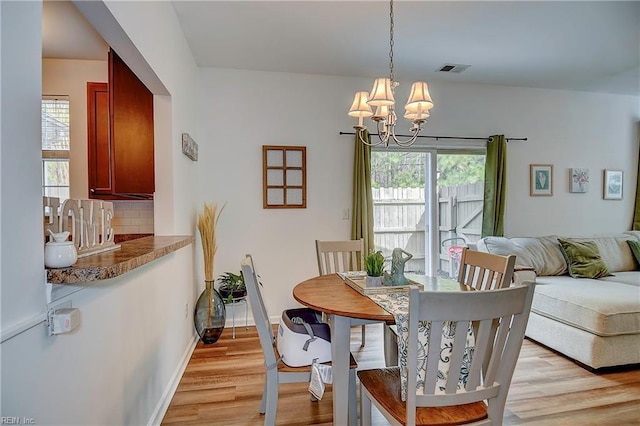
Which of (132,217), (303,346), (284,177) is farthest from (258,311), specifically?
(284,177)

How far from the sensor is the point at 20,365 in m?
0.84

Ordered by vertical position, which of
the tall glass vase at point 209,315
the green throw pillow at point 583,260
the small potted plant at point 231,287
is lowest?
the tall glass vase at point 209,315

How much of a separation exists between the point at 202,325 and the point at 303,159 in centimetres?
200

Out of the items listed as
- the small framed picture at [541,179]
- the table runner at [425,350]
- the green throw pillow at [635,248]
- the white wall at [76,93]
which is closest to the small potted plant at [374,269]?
the table runner at [425,350]

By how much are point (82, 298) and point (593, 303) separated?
11.0 ft

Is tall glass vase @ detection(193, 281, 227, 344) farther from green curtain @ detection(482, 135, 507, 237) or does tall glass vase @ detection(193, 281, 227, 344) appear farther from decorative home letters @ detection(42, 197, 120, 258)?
green curtain @ detection(482, 135, 507, 237)

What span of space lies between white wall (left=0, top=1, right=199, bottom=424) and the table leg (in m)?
0.95

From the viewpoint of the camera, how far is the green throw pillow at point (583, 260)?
135 inches

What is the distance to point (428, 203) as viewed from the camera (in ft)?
13.8

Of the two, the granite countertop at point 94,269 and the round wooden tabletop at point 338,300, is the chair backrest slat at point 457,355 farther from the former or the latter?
the granite countertop at point 94,269

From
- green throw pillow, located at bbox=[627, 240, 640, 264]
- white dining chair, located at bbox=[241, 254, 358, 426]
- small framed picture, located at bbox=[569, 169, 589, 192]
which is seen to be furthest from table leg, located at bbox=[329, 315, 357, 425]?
small framed picture, located at bbox=[569, 169, 589, 192]

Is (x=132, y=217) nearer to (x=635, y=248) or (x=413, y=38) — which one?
(x=413, y=38)

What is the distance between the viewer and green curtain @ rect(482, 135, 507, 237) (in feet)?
13.3

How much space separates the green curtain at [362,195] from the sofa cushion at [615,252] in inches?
92.8
